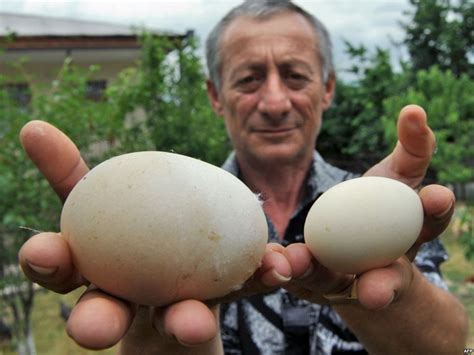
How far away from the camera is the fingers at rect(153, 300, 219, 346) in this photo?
0.93 meters

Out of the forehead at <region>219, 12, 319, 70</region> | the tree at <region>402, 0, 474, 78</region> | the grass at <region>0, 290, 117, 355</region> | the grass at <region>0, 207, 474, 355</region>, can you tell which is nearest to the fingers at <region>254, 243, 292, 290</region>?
the forehead at <region>219, 12, 319, 70</region>

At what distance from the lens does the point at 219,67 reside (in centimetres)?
231

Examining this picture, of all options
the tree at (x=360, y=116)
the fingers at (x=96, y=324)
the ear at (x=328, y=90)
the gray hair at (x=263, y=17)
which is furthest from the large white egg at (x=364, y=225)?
the tree at (x=360, y=116)

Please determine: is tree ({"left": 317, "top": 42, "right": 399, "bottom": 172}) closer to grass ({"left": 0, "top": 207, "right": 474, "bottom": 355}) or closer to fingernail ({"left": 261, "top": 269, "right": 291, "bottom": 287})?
grass ({"left": 0, "top": 207, "right": 474, "bottom": 355})

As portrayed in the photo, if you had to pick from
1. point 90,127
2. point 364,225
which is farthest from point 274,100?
point 90,127

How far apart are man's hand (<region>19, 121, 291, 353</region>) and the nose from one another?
97 centimetres

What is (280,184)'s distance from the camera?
2297 millimetres

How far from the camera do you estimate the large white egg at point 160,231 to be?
3.43 feet

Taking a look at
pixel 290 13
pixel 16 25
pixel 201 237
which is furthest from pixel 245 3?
pixel 16 25

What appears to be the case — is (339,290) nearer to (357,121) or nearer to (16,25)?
(357,121)

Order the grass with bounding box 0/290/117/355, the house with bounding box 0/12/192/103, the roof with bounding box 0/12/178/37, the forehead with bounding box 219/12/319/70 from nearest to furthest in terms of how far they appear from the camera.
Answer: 1. the forehead with bounding box 219/12/319/70
2. the grass with bounding box 0/290/117/355
3. the house with bounding box 0/12/192/103
4. the roof with bounding box 0/12/178/37

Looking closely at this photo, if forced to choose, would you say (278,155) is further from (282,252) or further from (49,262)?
(49,262)

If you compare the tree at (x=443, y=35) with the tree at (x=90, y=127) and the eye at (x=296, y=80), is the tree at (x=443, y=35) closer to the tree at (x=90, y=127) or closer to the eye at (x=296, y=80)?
the tree at (x=90, y=127)

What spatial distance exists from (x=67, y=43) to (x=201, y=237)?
8620 millimetres
